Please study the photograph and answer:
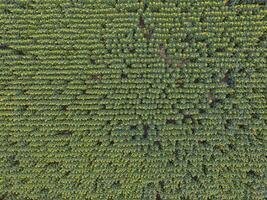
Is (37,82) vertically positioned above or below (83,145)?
above

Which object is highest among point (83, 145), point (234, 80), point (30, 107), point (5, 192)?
point (234, 80)

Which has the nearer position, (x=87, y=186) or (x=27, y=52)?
(x=87, y=186)

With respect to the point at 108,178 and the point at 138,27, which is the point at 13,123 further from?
the point at 138,27

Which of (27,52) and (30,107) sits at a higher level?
(27,52)

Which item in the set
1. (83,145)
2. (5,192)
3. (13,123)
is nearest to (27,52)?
(13,123)

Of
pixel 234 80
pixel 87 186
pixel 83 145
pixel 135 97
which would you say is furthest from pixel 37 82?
pixel 234 80

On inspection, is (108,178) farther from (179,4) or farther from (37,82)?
(179,4)
